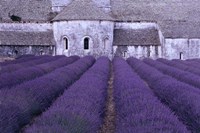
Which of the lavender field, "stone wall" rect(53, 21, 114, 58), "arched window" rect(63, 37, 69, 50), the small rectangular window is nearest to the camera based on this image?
the lavender field

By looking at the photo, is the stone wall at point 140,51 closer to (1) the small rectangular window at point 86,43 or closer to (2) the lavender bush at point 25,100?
(1) the small rectangular window at point 86,43

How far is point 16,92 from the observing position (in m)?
9.95

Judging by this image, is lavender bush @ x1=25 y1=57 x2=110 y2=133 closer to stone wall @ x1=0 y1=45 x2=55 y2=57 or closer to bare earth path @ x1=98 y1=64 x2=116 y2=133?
bare earth path @ x1=98 y1=64 x2=116 y2=133

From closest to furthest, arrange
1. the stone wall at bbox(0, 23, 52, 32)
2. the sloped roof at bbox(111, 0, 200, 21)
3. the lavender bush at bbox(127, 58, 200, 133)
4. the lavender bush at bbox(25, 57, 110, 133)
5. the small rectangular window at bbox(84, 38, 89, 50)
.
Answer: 1. the lavender bush at bbox(25, 57, 110, 133)
2. the lavender bush at bbox(127, 58, 200, 133)
3. the small rectangular window at bbox(84, 38, 89, 50)
4. the stone wall at bbox(0, 23, 52, 32)
5. the sloped roof at bbox(111, 0, 200, 21)

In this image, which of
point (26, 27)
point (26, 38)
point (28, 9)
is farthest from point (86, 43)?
point (28, 9)

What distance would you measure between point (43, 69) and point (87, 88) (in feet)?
26.0

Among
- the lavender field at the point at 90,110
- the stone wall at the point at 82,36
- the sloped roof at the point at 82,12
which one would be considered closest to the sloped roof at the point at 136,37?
the stone wall at the point at 82,36

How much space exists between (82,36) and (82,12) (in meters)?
2.05

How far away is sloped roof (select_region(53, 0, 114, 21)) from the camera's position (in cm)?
3906

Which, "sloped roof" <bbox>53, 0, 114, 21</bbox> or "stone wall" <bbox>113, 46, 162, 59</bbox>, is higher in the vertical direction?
"sloped roof" <bbox>53, 0, 114, 21</bbox>

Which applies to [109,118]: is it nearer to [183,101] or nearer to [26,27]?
[183,101]

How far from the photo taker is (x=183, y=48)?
41531 mm

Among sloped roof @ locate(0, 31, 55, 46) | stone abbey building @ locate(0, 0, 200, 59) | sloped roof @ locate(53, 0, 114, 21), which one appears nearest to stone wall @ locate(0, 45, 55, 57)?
stone abbey building @ locate(0, 0, 200, 59)

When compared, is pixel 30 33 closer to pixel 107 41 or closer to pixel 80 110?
pixel 107 41
